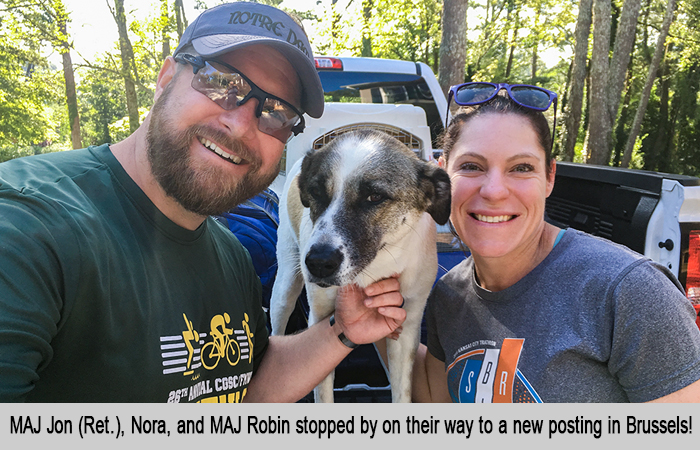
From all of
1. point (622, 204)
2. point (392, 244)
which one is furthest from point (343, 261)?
point (622, 204)

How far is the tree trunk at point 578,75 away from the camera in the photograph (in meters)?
15.8

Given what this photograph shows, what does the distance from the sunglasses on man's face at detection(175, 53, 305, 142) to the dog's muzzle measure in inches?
21.6

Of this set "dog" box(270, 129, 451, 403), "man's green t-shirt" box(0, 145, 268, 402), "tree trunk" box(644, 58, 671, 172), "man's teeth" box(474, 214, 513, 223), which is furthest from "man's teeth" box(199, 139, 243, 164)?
"tree trunk" box(644, 58, 671, 172)

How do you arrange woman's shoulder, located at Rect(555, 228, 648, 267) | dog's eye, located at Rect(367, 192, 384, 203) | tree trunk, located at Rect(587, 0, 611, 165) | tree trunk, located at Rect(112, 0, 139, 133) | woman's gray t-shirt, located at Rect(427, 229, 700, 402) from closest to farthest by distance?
1. woman's gray t-shirt, located at Rect(427, 229, 700, 402)
2. woman's shoulder, located at Rect(555, 228, 648, 267)
3. dog's eye, located at Rect(367, 192, 384, 203)
4. tree trunk, located at Rect(587, 0, 611, 165)
5. tree trunk, located at Rect(112, 0, 139, 133)

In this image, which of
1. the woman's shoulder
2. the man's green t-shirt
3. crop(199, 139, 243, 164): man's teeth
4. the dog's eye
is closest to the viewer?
the man's green t-shirt

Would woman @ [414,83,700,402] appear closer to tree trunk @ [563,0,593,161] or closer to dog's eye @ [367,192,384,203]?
dog's eye @ [367,192,384,203]

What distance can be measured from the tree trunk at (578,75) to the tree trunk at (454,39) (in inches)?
330

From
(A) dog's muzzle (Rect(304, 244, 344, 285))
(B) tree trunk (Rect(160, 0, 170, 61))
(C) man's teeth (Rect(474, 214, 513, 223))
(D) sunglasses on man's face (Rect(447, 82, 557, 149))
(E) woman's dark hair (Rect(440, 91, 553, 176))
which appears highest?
(B) tree trunk (Rect(160, 0, 170, 61))

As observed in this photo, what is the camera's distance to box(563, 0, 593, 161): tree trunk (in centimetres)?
1577

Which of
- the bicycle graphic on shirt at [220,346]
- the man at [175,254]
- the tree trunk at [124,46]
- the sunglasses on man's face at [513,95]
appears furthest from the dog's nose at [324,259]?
the tree trunk at [124,46]

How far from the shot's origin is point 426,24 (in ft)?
64.3

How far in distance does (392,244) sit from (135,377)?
55.8 inches

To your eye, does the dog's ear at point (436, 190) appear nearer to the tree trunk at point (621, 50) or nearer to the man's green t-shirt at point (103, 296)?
the man's green t-shirt at point (103, 296)

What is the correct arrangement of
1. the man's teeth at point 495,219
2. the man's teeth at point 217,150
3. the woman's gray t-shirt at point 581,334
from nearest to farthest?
the woman's gray t-shirt at point 581,334, the man's teeth at point 217,150, the man's teeth at point 495,219
